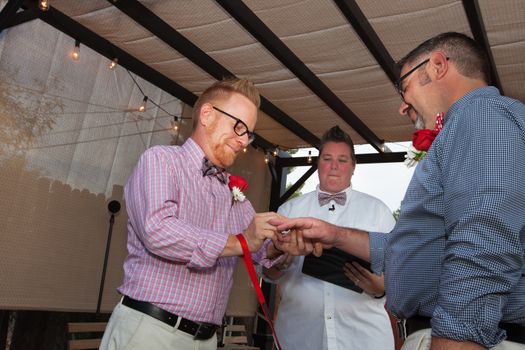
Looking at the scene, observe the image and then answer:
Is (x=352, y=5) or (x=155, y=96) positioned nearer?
(x=352, y=5)

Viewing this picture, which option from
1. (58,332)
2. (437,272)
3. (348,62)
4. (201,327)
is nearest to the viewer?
(437,272)

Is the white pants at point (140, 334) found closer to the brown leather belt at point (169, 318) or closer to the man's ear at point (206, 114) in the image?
the brown leather belt at point (169, 318)

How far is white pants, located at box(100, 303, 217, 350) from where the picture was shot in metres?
1.89

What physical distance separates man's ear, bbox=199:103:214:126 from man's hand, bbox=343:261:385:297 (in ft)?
3.88

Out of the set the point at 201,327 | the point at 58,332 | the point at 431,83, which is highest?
the point at 431,83

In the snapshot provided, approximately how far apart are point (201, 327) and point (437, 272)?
3.45 feet

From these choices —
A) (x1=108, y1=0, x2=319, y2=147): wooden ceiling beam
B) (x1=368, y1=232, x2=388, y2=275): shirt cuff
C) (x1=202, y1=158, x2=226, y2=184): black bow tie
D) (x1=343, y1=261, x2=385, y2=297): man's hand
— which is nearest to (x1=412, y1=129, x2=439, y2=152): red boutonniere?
(x1=368, y1=232, x2=388, y2=275): shirt cuff

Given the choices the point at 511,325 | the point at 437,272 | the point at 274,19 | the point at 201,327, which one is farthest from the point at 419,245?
the point at 274,19

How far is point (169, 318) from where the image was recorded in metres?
1.94

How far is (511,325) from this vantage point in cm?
128

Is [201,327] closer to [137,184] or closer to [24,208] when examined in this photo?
[137,184]

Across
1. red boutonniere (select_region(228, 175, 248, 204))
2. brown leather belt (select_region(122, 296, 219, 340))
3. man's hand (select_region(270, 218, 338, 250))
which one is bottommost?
brown leather belt (select_region(122, 296, 219, 340))

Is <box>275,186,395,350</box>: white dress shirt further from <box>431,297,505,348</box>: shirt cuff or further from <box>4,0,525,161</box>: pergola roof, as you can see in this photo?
<box>431,297,505,348</box>: shirt cuff

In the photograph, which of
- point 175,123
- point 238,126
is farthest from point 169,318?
point 175,123
